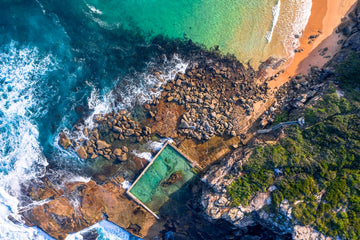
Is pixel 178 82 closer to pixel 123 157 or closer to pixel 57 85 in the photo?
pixel 123 157

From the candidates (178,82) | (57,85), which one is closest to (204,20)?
(178,82)

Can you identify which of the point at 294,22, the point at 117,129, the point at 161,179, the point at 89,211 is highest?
the point at 294,22

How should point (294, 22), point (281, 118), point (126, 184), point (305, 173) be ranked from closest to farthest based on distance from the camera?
point (305, 173), point (281, 118), point (126, 184), point (294, 22)

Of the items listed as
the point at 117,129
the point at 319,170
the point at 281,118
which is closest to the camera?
the point at 319,170

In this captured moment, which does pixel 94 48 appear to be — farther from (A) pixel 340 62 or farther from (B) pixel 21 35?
(A) pixel 340 62

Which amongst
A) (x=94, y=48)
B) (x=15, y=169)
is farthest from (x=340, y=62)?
(x=15, y=169)

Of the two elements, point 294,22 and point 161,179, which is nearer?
point 161,179

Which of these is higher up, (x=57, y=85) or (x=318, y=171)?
(x=318, y=171)
